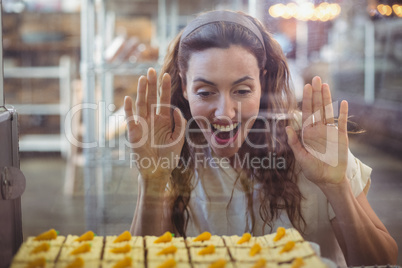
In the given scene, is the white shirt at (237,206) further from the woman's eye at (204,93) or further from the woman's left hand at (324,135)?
the woman's eye at (204,93)

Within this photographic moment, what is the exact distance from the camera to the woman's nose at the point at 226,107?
40.5 inches

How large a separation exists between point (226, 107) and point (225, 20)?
Answer: 195 mm

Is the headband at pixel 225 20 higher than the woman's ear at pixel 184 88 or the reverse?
higher

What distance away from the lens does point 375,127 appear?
125cm

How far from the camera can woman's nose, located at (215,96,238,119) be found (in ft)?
3.37

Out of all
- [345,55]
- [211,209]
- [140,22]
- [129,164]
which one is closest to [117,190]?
[129,164]

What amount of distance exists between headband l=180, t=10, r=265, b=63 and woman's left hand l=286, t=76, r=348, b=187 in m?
0.17

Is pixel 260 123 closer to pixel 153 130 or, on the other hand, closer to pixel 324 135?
pixel 324 135

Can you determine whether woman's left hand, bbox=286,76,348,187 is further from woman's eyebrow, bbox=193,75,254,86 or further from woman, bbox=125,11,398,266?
woman's eyebrow, bbox=193,75,254,86

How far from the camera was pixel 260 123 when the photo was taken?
1.09m

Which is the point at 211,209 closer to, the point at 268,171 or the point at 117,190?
the point at 268,171

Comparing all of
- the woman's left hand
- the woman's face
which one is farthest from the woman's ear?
the woman's left hand

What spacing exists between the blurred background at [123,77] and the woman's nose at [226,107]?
159 mm

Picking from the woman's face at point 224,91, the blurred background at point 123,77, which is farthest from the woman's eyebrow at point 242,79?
the blurred background at point 123,77
